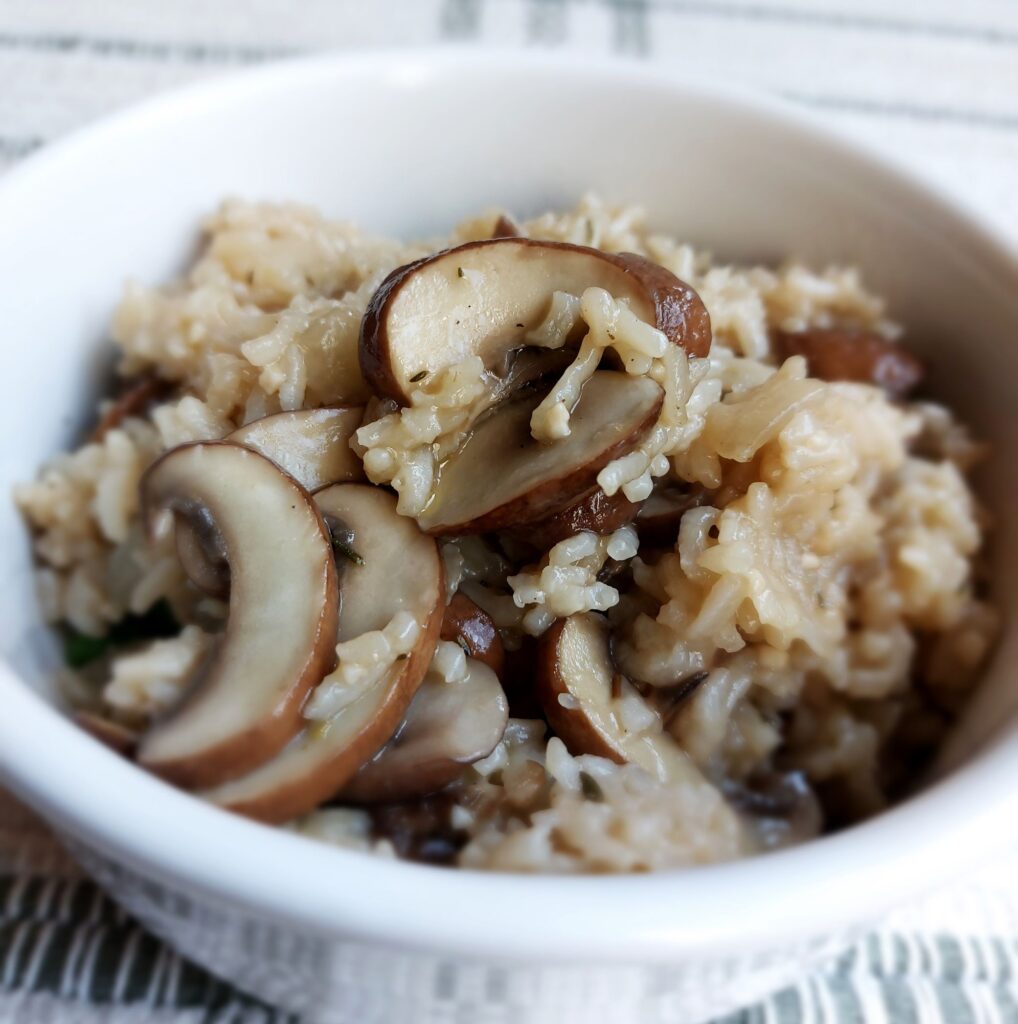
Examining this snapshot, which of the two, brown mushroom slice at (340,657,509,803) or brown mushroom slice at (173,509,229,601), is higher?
brown mushroom slice at (173,509,229,601)

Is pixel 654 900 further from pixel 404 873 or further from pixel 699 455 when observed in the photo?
pixel 699 455

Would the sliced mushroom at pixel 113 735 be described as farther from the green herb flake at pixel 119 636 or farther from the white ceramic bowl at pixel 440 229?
the green herb flake at pixel 119 636

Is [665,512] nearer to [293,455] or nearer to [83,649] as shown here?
[293,455]

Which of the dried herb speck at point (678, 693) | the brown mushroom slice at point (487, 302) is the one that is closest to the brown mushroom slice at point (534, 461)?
the brown mushroom slice at point (487, 302)

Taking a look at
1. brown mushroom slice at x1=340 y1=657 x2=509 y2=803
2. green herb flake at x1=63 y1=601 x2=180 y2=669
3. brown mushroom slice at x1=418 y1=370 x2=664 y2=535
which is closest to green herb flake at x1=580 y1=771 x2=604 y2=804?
brown mushroom slice at x1=340 y1=657 x2=509 y2=803

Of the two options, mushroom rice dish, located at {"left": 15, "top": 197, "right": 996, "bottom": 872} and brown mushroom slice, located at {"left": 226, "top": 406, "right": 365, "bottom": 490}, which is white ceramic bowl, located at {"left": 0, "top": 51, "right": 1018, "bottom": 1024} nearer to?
mushroom rice dish, located at {"left": 15, "top": 197, "right": 996, "bottom": 872}

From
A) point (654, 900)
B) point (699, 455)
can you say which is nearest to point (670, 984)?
point (654, 900)
